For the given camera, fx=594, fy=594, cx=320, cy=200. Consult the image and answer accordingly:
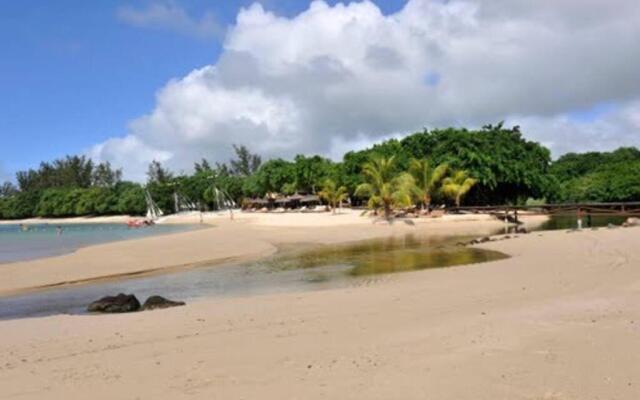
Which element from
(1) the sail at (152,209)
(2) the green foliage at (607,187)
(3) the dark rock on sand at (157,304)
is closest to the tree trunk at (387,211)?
(2) the green foliage at (607,187)

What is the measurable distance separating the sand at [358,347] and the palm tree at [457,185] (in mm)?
43776

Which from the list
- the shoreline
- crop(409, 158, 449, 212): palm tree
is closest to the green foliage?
crop(409, 158, 449, 212): palm tree

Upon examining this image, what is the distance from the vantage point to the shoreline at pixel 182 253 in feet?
75.3

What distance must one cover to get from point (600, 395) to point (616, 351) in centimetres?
161

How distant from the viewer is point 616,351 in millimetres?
7160

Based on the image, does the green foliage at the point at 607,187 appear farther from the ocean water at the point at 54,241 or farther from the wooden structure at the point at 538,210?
the ocean water at the point at 54,241

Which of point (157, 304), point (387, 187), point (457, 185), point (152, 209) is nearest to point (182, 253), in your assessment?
point (157, 304)

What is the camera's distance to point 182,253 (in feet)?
102

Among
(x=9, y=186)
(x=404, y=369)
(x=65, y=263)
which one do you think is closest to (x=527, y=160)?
(x=65, y=263)

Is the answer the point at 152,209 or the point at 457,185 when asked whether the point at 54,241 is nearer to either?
the point at 457,185

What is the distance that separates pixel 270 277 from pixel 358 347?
1223cm

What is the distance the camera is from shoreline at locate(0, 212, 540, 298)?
22.9 m

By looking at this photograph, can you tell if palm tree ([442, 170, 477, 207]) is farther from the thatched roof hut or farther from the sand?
the sand

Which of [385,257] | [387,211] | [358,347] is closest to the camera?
[358,347]
